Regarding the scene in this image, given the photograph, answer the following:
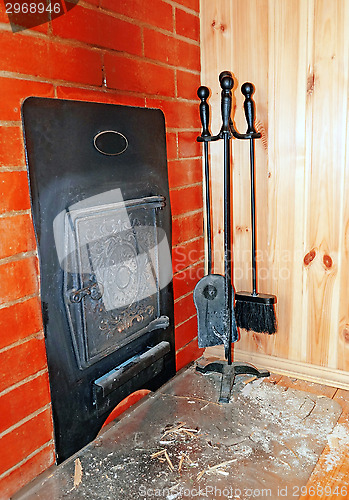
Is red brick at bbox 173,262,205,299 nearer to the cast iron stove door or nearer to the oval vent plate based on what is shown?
the cast iron stove door

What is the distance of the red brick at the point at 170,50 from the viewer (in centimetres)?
142

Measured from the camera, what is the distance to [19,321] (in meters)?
1.08

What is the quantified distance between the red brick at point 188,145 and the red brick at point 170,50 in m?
0.25

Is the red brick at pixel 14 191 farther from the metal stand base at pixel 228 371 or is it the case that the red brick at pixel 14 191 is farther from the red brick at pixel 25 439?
the metal stand base at pixel 228 371


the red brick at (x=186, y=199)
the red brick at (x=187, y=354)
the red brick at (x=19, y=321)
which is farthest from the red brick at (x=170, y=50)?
the red brick at (x=187, y=354)

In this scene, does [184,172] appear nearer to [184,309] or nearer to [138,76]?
[138,76]

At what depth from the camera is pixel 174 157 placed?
5.18ft

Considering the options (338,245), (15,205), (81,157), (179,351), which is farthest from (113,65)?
(179,351)

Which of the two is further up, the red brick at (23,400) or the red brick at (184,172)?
the red brick at (184,172)

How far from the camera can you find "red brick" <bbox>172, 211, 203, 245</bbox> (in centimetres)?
163

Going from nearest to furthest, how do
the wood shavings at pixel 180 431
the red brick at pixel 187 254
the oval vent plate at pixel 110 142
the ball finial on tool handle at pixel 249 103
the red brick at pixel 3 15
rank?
the red brick at pixel 3 15
the oval vent plate at pixel 110 142
the wood shavings at pixel 180 431
the ball finial on tool handle at pixel 249 103
the red brick at pixel 187 254

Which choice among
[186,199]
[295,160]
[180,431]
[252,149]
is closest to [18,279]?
[180,431]

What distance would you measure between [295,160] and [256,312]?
1.88ft

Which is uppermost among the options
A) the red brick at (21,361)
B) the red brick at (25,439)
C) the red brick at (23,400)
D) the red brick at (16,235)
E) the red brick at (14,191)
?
the red brick at (14,191)
